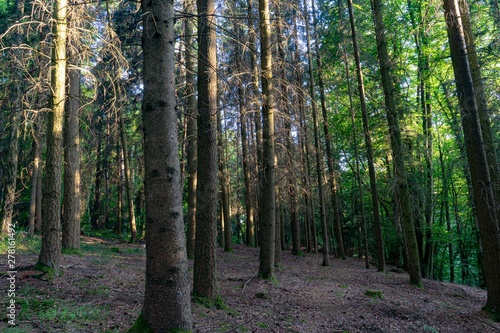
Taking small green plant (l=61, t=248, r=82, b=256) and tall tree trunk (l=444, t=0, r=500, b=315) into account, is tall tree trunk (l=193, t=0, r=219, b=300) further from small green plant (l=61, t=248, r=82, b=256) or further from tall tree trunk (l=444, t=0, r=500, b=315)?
small green plant (l=61, t=248, r=82, b=256)

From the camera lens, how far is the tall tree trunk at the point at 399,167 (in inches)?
415

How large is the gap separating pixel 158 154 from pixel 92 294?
382 cm

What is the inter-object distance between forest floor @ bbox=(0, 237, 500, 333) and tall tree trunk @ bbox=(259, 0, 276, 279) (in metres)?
0.64

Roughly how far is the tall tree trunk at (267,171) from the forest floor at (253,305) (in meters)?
0.64

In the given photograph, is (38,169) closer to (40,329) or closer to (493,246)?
(40,329)

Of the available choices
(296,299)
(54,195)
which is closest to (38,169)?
(54,195)

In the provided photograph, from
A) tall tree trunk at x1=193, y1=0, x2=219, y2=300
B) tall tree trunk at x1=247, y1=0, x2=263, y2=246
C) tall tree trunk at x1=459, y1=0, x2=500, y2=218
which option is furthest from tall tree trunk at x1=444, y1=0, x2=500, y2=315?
tall tree trunk at x1=193, y1=0, x2=219, y2=300

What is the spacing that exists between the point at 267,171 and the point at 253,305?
348 centimetres

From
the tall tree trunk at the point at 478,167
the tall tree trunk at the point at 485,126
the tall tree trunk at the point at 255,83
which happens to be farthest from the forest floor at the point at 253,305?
the tall tree trunk at the point at 255,83

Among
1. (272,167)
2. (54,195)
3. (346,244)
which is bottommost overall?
(346,244)

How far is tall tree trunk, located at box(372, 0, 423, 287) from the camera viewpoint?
10.5 meters

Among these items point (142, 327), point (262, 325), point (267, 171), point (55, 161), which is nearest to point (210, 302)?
point (262, 325)

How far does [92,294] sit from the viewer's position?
5.80 metres

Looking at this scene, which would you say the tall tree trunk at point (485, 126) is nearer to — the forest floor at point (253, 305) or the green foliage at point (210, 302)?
the forest floor at point (253, 305)
